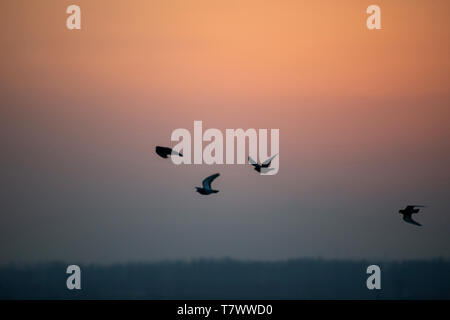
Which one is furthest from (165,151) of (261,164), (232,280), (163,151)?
(232,280)

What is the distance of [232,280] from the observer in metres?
9.24

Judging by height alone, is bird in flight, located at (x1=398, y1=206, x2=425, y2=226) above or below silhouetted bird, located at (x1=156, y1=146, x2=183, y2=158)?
below

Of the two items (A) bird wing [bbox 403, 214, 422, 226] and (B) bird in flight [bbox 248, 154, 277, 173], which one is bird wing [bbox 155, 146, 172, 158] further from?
(A) bird wing [bbox 403, 214, 422, 226]

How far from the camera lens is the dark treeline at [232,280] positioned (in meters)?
9.15

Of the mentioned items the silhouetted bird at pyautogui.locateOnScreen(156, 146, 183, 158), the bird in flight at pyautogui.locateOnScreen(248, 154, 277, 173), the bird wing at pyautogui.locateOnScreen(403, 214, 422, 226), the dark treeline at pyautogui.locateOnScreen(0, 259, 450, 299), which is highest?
the silhouetted bird at pyautogui.locateOnScreen(156, 146, 183, 158)

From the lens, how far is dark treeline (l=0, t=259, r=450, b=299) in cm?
915

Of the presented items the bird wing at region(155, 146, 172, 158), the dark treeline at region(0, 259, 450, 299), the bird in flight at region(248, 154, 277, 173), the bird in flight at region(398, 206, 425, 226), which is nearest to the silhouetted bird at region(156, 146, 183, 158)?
the bird wing at region(155, 146, 172, 158)

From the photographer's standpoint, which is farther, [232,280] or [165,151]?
[232,280]

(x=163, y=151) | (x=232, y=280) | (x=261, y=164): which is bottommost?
(x=232, y=280)

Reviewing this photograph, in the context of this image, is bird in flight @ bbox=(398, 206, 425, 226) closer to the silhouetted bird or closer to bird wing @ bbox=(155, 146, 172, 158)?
the silhouetted bird

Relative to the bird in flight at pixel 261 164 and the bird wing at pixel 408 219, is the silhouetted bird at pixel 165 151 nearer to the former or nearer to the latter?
the bird in flight at pixel 261 164

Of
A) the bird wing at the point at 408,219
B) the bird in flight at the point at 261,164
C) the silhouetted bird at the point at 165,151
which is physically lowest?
the bird wing at the point at 408,219

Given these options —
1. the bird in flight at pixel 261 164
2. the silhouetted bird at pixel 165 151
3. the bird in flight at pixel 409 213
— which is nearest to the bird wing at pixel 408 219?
the bird in flight at pixel 409 213

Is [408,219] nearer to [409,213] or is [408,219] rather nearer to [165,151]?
[409,213]
